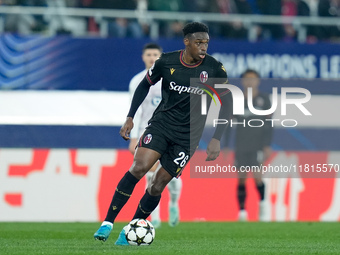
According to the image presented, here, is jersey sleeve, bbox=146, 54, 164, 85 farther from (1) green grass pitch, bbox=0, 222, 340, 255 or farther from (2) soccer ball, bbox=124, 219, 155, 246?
(1) green grass pitch, bbox=0, 222, 340, 255

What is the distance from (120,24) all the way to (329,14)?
4.91 m

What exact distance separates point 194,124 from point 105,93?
792cm

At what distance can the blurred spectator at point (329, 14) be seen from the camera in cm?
1802

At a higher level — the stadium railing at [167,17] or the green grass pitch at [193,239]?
the stadium railing at [167,17]

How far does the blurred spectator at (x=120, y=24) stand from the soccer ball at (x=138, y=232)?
914cm

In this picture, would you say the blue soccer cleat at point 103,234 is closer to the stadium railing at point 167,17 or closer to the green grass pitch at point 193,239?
the green grass pitch at point 193,239

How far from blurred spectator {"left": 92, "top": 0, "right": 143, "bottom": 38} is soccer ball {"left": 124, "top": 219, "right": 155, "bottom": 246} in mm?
9145

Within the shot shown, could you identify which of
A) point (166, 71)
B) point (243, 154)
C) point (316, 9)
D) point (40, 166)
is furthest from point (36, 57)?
point (166, 71)

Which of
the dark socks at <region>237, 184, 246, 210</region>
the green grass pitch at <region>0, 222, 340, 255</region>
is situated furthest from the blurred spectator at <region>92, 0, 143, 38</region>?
the green grass pitch at <region>0, 222, 340, 255</region>

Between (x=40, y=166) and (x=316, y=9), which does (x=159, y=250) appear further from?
(x=316, y=9)

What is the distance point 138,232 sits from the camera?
8195 mm

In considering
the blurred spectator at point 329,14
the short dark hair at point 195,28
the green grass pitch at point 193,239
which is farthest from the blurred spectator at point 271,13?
the short dark hair at point 195,28

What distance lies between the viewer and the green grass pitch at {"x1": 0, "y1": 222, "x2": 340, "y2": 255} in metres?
7.96

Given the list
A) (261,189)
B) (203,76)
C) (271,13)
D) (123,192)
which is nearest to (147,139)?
(123,192)
